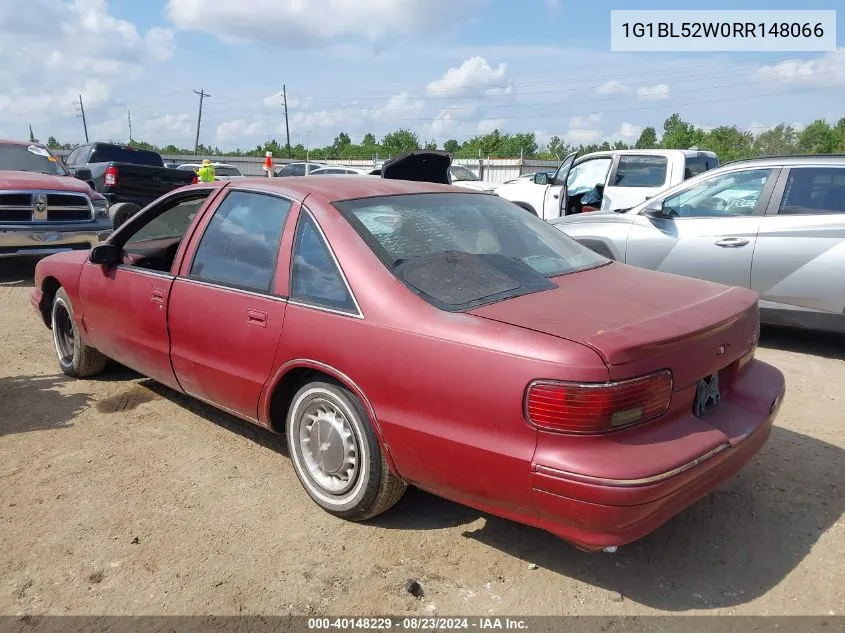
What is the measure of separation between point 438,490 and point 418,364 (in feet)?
1.70

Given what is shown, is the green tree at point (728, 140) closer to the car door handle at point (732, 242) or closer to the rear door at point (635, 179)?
the rear door at point (635, 179)

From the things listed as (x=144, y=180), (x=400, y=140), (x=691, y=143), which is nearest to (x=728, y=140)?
(x=691, y=143)

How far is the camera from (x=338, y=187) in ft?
11.3

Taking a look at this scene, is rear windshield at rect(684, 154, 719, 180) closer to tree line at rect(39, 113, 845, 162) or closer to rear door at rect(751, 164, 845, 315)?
rear door at rect(751, 164, 845, 315)

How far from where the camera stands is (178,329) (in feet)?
12.1

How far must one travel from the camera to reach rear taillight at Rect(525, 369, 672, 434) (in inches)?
87.3

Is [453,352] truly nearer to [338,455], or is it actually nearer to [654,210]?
[338,455]

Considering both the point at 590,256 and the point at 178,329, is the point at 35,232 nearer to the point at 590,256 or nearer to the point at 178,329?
the point at 178,329

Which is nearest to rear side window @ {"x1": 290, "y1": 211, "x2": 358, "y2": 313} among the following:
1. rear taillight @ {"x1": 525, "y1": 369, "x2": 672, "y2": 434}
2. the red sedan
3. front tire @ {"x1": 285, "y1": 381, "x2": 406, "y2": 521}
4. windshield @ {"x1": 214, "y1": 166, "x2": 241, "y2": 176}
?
the red sedan

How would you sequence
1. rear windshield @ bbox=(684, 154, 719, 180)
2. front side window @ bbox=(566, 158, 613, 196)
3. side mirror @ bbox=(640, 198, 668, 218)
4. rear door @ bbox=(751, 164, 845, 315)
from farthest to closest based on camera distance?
front side window @ bbox=(566, 158, 613, 196), rear windshield @ bbox=(684, 154, 719, 180), side mirror @ bbox=(640, 198, 668, 218), rear door @ bbox=(751, 164, 845, 315)

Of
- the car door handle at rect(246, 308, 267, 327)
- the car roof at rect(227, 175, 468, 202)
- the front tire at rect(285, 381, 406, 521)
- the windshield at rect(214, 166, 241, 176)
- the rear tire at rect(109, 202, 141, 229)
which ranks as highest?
the windshield at rect(214, 166, 241, 176)

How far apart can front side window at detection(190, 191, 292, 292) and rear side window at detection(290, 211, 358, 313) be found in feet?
0.53

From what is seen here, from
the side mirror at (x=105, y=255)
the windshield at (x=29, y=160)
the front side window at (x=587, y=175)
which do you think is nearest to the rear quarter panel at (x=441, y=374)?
the side mirror at (x=105, y=255)

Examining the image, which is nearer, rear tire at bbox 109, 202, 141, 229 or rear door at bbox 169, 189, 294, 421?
rear door at bbox 169, 189, 294, 421
